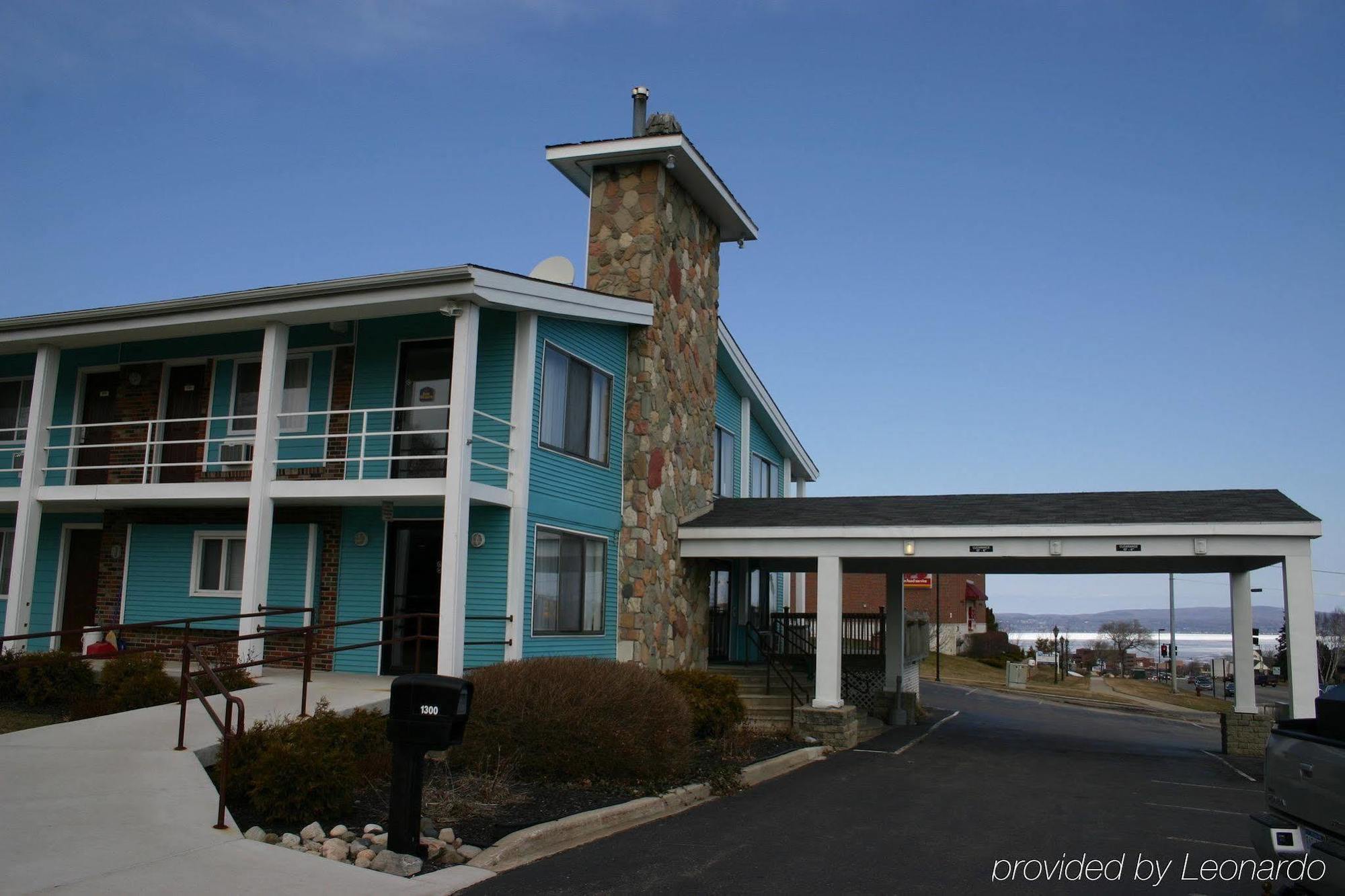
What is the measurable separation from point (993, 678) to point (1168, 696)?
7830 millimetres

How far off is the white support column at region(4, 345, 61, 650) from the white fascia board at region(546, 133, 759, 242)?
8.80 metres

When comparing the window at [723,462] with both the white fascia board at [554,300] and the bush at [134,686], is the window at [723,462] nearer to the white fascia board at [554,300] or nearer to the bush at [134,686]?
the white fascia board at [554,300]

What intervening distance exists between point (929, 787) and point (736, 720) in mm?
3212

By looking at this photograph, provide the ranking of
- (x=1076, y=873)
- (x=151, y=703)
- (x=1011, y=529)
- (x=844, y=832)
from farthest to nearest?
(x=1011, y=529), (x=151, y=703), (x=844, y=832), (x=1076, y=873)

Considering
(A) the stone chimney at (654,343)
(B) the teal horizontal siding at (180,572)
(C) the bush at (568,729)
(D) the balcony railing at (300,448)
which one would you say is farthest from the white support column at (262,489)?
(A) the stone chimney at (654,343)

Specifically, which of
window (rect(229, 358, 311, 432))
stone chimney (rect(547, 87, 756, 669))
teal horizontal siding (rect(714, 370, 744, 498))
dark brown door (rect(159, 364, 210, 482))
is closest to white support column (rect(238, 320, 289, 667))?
window (rect(229, 358, 311, 432))

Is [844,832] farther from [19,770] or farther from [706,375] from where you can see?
[706,375]

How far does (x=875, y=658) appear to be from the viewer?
22672 millimetres

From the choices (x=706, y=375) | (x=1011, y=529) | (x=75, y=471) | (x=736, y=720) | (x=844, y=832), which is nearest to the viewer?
(x=844, y=832)

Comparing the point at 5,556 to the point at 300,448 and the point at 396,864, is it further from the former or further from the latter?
the point at 396,864

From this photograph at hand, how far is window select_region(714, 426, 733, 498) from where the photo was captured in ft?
75.5

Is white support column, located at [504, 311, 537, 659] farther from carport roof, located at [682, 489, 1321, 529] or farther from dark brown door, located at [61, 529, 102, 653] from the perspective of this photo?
dark brown door, located at [61, 529, 102, 653]

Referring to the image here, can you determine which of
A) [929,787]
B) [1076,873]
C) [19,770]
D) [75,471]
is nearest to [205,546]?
[75,471]

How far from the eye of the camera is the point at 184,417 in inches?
728
